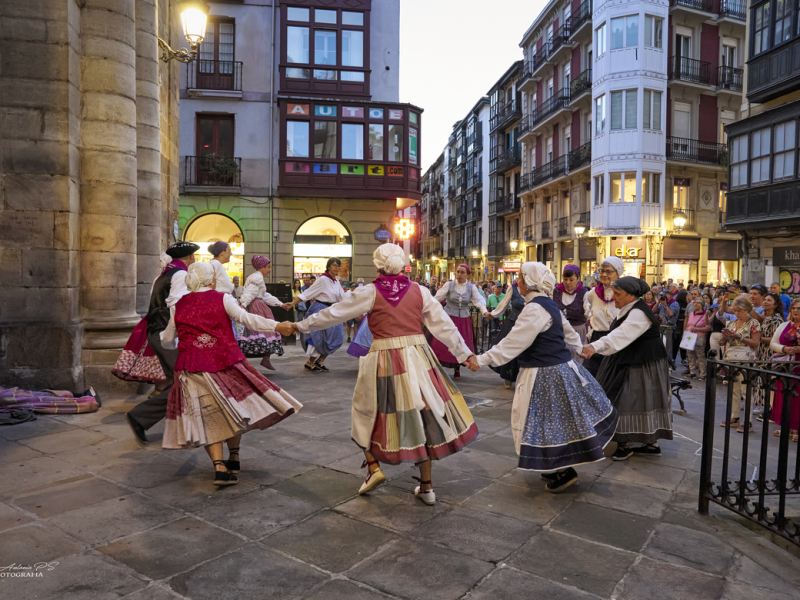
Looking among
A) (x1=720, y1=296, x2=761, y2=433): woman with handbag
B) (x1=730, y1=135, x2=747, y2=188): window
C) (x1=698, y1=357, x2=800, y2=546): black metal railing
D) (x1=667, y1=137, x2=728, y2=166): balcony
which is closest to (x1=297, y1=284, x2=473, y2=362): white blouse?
(x1=698, y1=357, x2=800, y2=546): black metal railing

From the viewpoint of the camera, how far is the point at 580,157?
1270 inches

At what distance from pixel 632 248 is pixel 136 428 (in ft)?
89.6

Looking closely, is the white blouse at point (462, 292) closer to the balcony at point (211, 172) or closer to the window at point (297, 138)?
the window at point (297, 138)

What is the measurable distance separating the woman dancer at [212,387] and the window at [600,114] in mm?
28165

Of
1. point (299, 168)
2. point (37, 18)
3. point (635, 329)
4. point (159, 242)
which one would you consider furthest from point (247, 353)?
point (299, 168)

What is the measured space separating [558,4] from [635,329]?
34286mm

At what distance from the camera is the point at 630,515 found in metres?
4.46

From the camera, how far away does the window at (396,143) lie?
23922mm

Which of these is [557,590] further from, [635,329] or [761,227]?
[761,227]

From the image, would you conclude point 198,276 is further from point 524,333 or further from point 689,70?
point 689,70

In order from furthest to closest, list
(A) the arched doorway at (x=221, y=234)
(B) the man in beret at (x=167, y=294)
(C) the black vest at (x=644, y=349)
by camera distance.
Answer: (A) the arched doorway at (x=221, y=234) < (B) the man in beret at (x=167, y=294) < (C) the black vest at (x=644, y=349)

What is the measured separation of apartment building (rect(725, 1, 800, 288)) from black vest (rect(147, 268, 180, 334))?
18.7 metres

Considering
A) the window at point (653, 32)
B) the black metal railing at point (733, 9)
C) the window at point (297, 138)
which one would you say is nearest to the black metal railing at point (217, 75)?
the window at point (297, 138)

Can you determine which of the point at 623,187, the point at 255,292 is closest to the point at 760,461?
the point at 255,292
